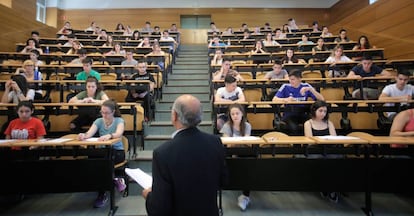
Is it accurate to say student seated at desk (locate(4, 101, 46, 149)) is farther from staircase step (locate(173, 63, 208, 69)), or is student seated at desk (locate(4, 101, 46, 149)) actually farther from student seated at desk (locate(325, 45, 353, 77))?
student seated at desk (locate(325, 45, 353, 77))

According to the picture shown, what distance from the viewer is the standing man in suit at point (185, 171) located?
114 cm

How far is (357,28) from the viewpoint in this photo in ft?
27.3

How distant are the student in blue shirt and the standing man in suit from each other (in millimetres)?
2328

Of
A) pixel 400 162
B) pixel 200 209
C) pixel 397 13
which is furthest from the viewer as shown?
pixel 397 13

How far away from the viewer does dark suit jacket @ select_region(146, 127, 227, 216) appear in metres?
1.14

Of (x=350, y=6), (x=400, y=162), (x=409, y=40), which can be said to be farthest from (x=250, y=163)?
(x=350, y=6)

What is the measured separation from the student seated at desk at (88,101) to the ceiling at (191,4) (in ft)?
30.8

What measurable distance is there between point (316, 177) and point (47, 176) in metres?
2.37

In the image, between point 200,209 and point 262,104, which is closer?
point 200,209

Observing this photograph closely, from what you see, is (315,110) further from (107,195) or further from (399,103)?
(107,195)

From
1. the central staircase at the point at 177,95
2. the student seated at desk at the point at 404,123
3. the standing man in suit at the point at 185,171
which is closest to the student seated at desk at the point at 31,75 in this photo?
the central staircase at the point at 177,95

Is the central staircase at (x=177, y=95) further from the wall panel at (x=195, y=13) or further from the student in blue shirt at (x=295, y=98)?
the wall panel at (x=195, y=13)

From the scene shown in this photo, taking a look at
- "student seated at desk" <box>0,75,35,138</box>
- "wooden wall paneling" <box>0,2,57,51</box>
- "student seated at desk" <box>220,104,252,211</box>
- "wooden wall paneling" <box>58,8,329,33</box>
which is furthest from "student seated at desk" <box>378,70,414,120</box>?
"wooden wall paneling" <box>58,8,329,33</box>

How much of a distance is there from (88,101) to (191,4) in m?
9.73
